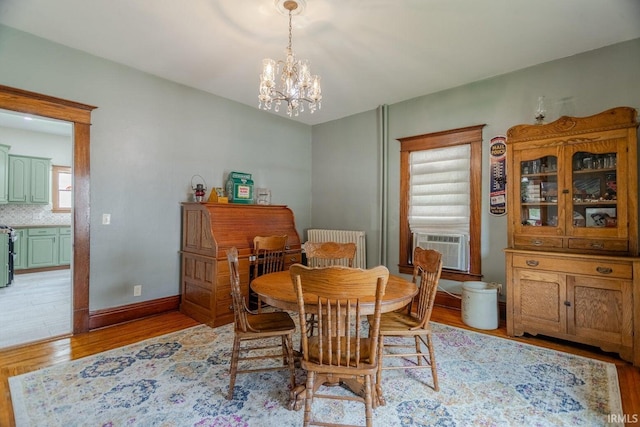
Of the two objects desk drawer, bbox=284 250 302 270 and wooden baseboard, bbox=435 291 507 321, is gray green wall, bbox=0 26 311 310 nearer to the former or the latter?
desk drawer, bbox=284 250 302 270

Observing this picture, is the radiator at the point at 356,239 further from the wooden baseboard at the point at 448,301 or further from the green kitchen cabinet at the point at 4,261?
the green kitchen cabinet at the point at 4,261

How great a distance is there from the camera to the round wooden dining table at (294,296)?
1659mm

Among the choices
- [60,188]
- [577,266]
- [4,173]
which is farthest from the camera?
[60,188]

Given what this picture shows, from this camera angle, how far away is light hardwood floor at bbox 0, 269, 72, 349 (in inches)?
113

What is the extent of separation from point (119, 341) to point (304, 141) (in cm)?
380

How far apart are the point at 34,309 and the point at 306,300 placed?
3.87m

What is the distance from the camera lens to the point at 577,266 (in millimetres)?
Result: 2600

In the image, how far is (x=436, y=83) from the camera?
366cm

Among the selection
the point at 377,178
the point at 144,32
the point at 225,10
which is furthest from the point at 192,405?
the point at 377,178

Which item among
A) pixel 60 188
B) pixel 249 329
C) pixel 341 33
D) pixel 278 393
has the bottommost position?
pixel 278 393

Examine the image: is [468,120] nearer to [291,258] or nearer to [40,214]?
[291,258]

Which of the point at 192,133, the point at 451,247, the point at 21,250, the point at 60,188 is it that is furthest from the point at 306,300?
the point at 60,188

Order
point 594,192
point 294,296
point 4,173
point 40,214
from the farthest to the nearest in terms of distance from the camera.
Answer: point 40,214 < point 4,173 < point 594,192 < point 294,296

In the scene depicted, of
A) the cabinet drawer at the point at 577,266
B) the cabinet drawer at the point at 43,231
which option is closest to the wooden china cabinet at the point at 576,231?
the cabinet drawer at the point at 577,266
